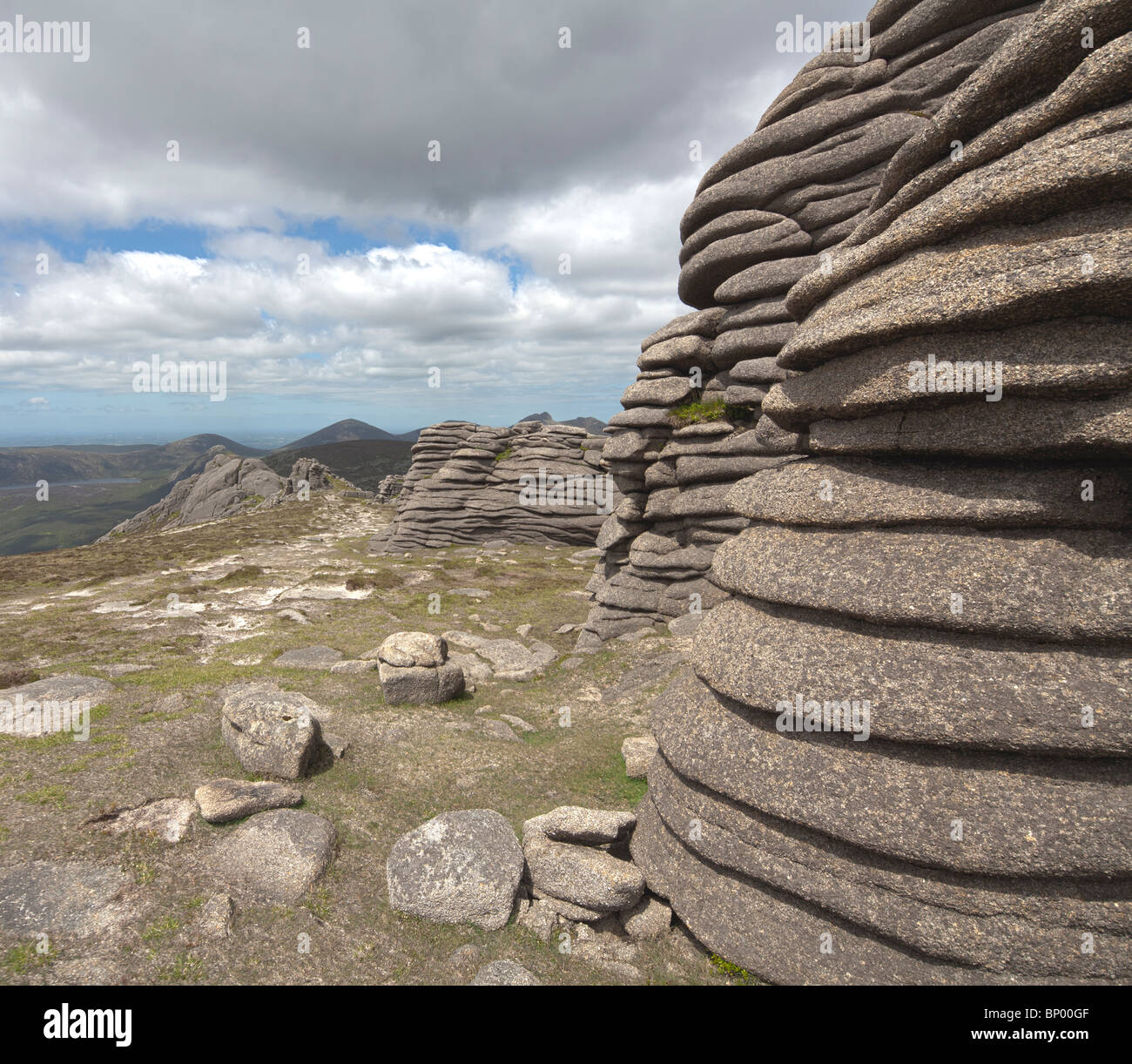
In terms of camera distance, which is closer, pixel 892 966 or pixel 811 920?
pixel 892 966

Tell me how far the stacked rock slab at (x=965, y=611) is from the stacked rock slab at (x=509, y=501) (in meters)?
41.6

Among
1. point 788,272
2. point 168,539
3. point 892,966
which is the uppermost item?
point 788,272

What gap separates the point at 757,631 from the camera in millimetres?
9438

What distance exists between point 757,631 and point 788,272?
53.3ft

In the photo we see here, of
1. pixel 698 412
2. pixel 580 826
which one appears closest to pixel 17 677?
pixel 580 826

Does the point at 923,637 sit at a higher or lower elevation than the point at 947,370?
lower

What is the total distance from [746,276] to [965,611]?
17649 mm

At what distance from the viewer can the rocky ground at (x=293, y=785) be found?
7824mm

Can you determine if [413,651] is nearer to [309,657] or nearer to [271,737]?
[271,737]

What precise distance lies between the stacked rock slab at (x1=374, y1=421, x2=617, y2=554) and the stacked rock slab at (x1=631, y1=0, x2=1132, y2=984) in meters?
41.6

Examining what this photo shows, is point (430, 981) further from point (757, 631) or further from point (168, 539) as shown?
point (168, 539)

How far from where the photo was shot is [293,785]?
11742 mm
